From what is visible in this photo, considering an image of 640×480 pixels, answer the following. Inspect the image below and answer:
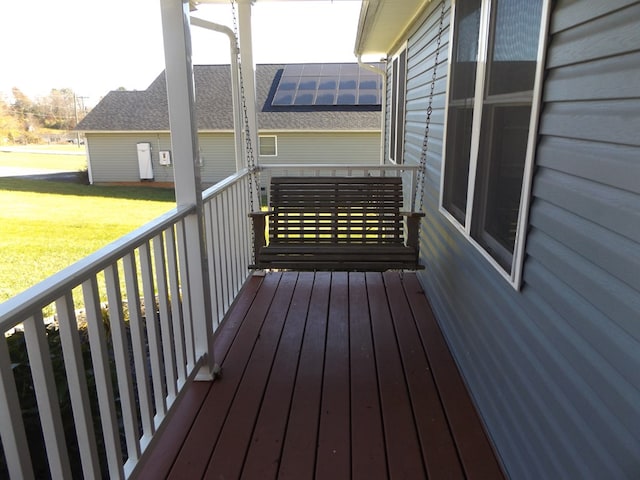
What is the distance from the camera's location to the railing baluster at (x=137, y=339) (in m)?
1.73

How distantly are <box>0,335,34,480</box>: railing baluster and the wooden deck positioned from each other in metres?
0.84

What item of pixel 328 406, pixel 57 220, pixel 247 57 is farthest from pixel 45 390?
pixel 57 220

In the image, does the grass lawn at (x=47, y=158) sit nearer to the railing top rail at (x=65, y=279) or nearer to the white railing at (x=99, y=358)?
the white railing at (x=99, y=358)

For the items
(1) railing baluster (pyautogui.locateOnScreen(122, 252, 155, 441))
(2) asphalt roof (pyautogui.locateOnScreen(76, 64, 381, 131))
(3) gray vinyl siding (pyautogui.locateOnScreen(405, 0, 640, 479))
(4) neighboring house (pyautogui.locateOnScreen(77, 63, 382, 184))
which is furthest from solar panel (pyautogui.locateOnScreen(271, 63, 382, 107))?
(1) railing baluster (pyautogui.locateOnScreen(122, 252, 155, 441))

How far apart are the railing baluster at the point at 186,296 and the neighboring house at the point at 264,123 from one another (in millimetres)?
13238

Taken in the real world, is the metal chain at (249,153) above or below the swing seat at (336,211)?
above

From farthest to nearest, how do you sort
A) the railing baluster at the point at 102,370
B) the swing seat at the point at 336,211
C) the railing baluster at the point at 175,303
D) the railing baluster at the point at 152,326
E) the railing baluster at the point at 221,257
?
the swing seat at the point at 336,211, the railing baluster at the point at 221,257, the railing baluster at the point at 175,303, the railing baluster at the point at 152,326, the railing baluster at the point at 102,370

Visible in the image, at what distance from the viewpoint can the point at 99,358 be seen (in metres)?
1.48

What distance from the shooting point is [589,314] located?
1245 millimetres

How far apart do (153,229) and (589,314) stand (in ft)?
4.84

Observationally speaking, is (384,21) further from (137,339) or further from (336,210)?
(137,339)

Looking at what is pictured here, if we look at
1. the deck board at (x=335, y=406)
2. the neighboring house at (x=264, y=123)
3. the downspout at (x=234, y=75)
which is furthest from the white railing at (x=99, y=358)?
the neighboring house at (x=264, y=123)

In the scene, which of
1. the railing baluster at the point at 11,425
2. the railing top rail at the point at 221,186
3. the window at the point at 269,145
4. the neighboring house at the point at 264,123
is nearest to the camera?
the railing baluster at the point at 11,425

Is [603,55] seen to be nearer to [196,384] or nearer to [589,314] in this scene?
[589,314]
